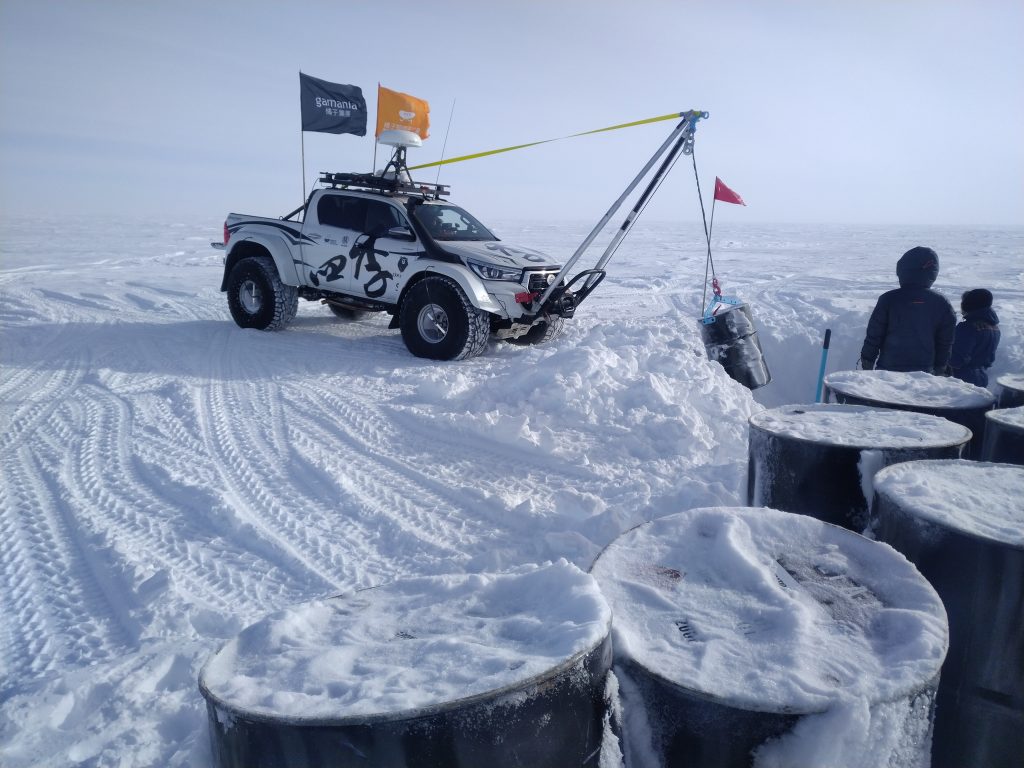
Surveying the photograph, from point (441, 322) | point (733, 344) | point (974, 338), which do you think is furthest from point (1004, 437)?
point (441, 322)

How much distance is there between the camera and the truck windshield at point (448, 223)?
8.66m

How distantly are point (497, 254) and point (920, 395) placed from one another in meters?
5.29

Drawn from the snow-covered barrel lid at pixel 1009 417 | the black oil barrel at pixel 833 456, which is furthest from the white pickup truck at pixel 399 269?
the snow-covered barrel lid at pixel 1009 417

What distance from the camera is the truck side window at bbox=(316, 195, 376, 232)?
903 centimetres

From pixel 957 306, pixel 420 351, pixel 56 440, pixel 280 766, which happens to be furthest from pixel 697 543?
pixel 957 306

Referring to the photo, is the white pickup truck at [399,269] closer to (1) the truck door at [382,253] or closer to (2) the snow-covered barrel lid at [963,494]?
(1) the truck door at [382,253]

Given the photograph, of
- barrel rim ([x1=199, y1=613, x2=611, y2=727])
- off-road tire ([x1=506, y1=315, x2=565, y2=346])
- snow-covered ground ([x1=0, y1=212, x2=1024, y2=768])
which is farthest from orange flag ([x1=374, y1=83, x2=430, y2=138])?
barrel rim ([x1=199, y1=613, x2=611, y2=727])

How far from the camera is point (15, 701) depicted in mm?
2600

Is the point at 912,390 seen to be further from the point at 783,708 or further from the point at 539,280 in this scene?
the point at 539,280

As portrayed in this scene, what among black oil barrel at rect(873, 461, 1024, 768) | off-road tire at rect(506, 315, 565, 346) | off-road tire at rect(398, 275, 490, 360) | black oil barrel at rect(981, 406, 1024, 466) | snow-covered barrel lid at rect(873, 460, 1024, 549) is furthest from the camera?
off-road tire at rect(506, 315, 565, 346)

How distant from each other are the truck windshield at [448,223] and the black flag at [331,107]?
2799 millimetres

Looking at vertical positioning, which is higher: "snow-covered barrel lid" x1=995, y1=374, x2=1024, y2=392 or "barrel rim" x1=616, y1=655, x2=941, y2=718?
"snow-covered barrel lid" x1=995, y1=374, x2=1024, y2=392

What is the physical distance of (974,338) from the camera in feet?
20.9

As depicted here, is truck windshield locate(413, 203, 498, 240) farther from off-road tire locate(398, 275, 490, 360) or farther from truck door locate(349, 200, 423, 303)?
off-road tire locate(398, 275, 490, 360)
